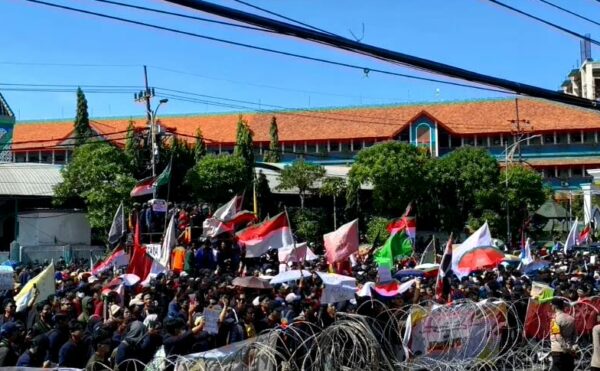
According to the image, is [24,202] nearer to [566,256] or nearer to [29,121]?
[566,256]

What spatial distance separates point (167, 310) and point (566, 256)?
59.6 feet

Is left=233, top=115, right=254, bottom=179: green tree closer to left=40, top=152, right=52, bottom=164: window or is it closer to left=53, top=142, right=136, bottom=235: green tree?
left=53, top=142, right=136, bottom=235: green tree

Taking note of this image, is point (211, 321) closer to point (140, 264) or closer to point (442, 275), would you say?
point (140, 264)

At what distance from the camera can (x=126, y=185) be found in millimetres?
43125

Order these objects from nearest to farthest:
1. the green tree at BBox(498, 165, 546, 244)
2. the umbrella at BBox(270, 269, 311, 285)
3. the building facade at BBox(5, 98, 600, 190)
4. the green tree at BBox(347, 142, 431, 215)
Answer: the umbrella at BBox(270, 269, 311, 285)
the green tree at BBox(347, 142, 431, 215)
the green tree at BBox(498, 165, 546, 244)
the building facade at BBox(5, 98, 600, 190)

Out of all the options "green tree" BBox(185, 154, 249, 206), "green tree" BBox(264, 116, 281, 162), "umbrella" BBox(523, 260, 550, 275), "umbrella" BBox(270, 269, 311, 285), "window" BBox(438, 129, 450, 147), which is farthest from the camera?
"window" BBox(438, 129, 450, 147)

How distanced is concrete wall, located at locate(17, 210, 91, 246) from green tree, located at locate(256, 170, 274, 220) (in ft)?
32.8

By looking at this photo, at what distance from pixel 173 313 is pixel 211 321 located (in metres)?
1.70

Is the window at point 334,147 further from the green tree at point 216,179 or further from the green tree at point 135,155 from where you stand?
the green tree at point 135,155

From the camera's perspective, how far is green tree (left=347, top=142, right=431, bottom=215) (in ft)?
160

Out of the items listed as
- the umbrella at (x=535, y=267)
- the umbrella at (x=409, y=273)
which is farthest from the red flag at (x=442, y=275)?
the umbrella at (x=535, y=267)

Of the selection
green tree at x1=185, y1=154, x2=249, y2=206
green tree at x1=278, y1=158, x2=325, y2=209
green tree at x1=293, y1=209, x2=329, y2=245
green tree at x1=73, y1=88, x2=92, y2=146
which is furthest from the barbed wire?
green tree at x1=73, y1=88, x2=92, y2=146

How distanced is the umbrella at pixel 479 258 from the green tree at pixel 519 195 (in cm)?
3151

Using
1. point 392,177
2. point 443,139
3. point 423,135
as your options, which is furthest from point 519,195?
point 443,139
